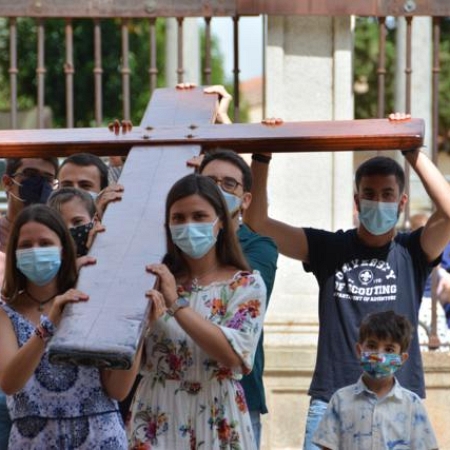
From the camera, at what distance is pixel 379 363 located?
23.3 ft

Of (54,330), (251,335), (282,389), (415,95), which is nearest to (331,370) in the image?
(251,335)

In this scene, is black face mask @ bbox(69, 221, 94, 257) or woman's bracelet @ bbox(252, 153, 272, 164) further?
woman's bracelet @ bbox(252, 153, 272, 164)

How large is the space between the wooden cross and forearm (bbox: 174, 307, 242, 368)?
26cm

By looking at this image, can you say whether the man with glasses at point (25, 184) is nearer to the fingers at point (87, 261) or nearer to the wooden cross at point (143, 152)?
the wooden cross at point (143, 152)

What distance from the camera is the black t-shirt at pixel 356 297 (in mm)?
7297

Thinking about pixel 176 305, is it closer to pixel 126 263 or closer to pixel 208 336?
pixel 208 336

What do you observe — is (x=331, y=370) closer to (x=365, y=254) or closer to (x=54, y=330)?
(x=365, y=254)

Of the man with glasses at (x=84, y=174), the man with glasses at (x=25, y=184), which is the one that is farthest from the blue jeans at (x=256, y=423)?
the man with glasses at (x=25, y=184)

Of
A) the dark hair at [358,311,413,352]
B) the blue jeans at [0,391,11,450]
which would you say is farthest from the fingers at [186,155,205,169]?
the blue jeans at [0,391,11,450]

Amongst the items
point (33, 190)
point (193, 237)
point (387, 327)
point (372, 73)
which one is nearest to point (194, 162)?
point (193, 237)

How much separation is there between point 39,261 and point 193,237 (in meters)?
0.61

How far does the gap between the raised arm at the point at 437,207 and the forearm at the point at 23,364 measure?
1.77 metres

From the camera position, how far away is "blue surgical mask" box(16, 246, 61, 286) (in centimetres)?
636

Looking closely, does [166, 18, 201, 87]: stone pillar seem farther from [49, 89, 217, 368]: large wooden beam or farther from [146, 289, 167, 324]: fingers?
[146, 289, 167, 324]: fingers
